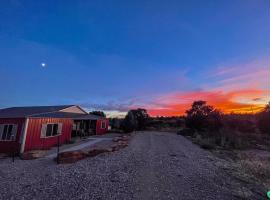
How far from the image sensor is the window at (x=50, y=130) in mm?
16737

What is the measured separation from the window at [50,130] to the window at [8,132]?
223cm

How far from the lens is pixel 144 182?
22.0 feet

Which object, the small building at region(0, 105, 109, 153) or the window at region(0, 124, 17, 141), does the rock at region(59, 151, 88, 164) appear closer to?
the small building at region(0, 105, 109, 153)

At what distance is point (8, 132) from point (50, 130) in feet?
11.2

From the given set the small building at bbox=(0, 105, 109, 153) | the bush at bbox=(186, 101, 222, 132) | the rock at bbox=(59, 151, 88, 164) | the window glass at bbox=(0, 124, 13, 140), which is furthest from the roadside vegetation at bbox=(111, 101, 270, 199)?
the window glass at bbox=(0, 124, 13, 140)

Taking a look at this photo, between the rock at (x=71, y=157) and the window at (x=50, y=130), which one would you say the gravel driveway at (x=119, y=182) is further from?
the window at (x=50, y=130)

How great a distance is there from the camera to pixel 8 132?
15555 mm

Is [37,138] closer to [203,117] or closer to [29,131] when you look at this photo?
[29,131]

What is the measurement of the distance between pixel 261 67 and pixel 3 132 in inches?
937

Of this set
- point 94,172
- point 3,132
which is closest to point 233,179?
point 94,172

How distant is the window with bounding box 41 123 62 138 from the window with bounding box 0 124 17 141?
2.23 meters

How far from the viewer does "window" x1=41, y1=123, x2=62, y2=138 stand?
16737 millimetres

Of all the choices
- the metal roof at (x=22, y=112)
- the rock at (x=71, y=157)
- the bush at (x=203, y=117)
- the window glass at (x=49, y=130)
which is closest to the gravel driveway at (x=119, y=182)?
the rock at (x=71, y=157)

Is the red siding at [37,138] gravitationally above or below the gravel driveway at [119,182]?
above
